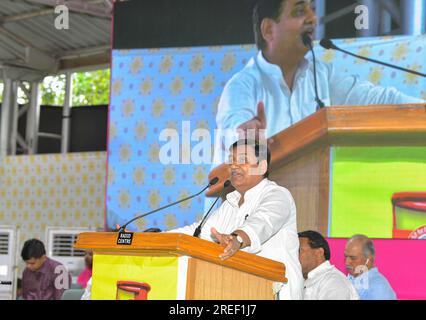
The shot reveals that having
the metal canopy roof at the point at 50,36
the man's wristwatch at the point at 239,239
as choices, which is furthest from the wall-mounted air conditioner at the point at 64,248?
the man's wristwatch at the point at 239,239

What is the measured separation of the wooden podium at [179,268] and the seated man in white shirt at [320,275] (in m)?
0.87

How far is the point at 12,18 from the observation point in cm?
930

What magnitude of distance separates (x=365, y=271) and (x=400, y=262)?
13.9 inches

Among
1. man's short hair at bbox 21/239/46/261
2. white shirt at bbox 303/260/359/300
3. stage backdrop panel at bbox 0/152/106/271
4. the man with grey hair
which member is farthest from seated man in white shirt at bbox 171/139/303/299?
stage backdrop panel at bbox 0/152/106/271

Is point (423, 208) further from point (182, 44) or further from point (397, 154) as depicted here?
point (182, 44)

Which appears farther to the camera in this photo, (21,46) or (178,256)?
(21,46)

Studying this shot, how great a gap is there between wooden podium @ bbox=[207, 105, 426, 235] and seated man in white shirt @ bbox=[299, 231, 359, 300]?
2.05 feet

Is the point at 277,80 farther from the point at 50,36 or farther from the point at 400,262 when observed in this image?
the point at 50,36

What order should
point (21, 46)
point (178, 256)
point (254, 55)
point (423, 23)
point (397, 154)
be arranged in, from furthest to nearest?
point (21, 46), point (254, 55), point (423, 23), point (397, 154), point (178, 256)

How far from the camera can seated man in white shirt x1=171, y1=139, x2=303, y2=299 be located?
2670 mm

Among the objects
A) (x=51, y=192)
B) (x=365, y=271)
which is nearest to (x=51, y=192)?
(x=51, y=192)

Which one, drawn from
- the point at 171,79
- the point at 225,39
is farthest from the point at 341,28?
the point at 171,79
